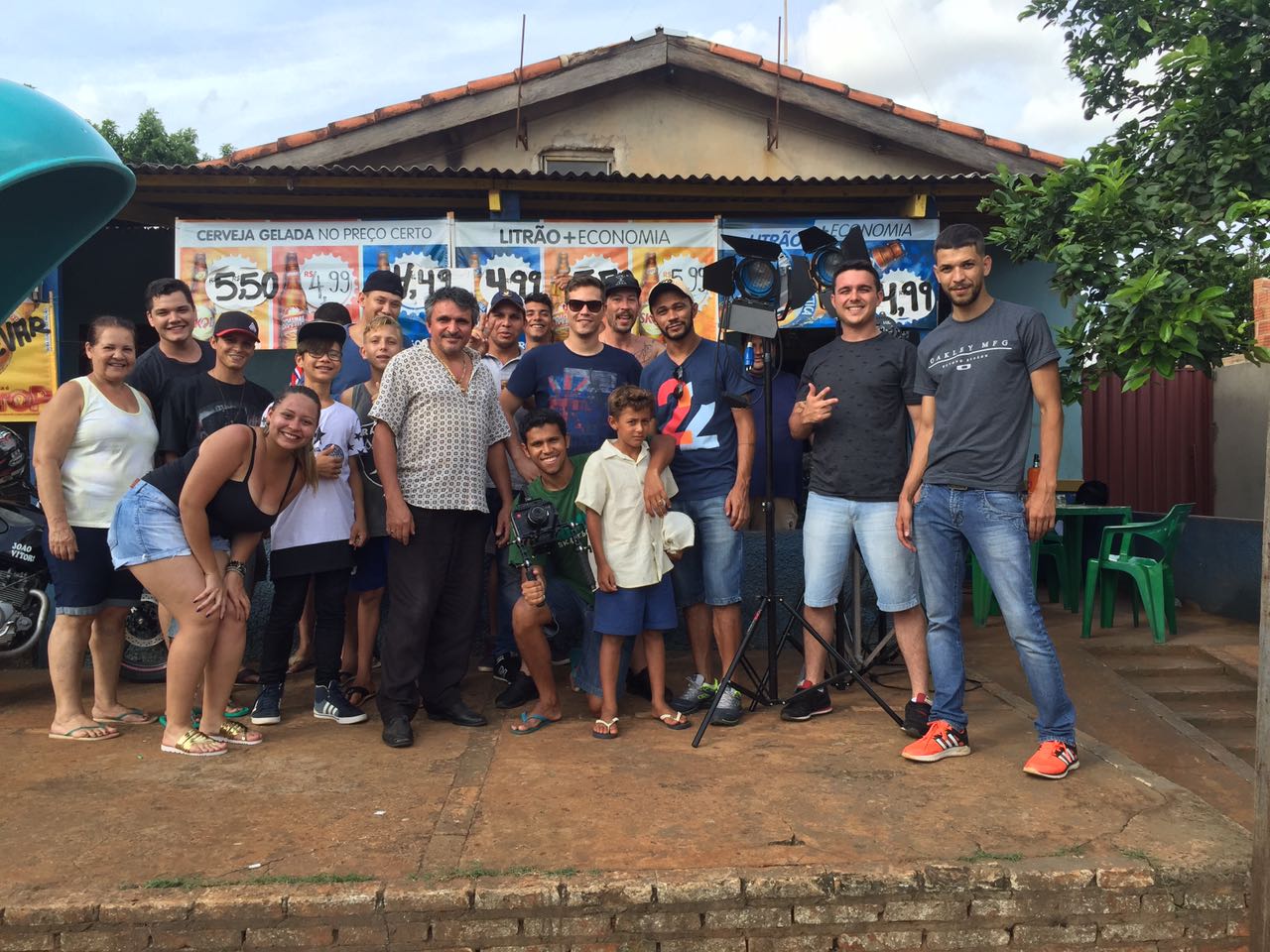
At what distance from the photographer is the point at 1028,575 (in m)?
3.71

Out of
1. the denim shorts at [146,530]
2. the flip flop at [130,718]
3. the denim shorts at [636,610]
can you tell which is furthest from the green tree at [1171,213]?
the flip flop at [130,718]

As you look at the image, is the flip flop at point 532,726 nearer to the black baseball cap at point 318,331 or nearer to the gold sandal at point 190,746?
the gold sandal at point 190,746

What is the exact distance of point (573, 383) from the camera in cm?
476

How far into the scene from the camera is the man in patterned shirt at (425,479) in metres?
4.25

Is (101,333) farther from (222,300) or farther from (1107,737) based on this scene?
(1107,737)

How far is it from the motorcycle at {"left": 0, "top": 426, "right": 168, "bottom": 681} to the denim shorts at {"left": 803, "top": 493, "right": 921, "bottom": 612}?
3.57 metres

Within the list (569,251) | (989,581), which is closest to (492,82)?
(569,251)

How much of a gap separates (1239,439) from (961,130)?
3.75 metres

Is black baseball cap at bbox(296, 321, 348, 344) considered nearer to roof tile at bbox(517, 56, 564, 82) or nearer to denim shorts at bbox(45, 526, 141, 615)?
denim shorts at bbox(45, 526, 141, 615)

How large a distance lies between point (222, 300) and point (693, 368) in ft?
14.4

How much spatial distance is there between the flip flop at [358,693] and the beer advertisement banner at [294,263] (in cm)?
341

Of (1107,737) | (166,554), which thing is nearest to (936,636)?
(1107,737)

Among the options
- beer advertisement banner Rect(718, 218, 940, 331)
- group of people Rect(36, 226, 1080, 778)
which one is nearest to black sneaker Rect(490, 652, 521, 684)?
group of people Rect(36, 226, 1080, 778)

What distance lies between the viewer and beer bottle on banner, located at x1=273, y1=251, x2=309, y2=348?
7379mm
